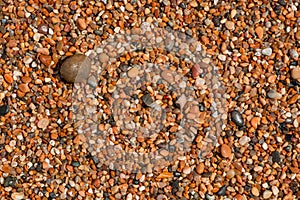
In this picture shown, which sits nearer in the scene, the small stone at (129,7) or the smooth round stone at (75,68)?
the smooth round stone at (75,68)

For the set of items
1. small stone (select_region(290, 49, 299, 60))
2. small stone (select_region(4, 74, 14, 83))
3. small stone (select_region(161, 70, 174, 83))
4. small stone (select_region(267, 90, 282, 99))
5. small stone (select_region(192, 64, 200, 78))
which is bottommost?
small stone (select_region(4, 74, 14, 83))

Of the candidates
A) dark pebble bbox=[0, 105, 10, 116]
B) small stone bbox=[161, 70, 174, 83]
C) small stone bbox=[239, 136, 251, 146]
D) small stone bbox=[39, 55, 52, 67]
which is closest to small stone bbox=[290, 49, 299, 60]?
small stone bbox=[239, 136, 251, 146]

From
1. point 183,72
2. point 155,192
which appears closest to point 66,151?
point 155,192

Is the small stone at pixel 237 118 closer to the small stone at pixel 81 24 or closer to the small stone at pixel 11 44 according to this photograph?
the small stone at pixel 81 24

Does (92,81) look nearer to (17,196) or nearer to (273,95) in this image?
(17,196)

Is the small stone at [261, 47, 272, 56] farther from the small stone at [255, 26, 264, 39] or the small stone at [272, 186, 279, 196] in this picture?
the small stone at [272, 186, 279, 196]

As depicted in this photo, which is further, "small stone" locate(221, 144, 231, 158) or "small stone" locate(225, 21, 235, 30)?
"small stone" locate(225, 21, 235, 30)

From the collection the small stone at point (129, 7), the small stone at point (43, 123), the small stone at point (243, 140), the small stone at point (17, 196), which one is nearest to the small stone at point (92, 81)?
the small stone at point (43, 123)

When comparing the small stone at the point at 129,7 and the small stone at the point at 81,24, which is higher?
the small stone at the point at 129,7

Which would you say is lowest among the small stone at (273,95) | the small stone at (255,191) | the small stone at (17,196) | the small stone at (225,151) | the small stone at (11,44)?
the small stone at (17,196)

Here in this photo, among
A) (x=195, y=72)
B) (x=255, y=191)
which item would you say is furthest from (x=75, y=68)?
(x=255, y=191)
